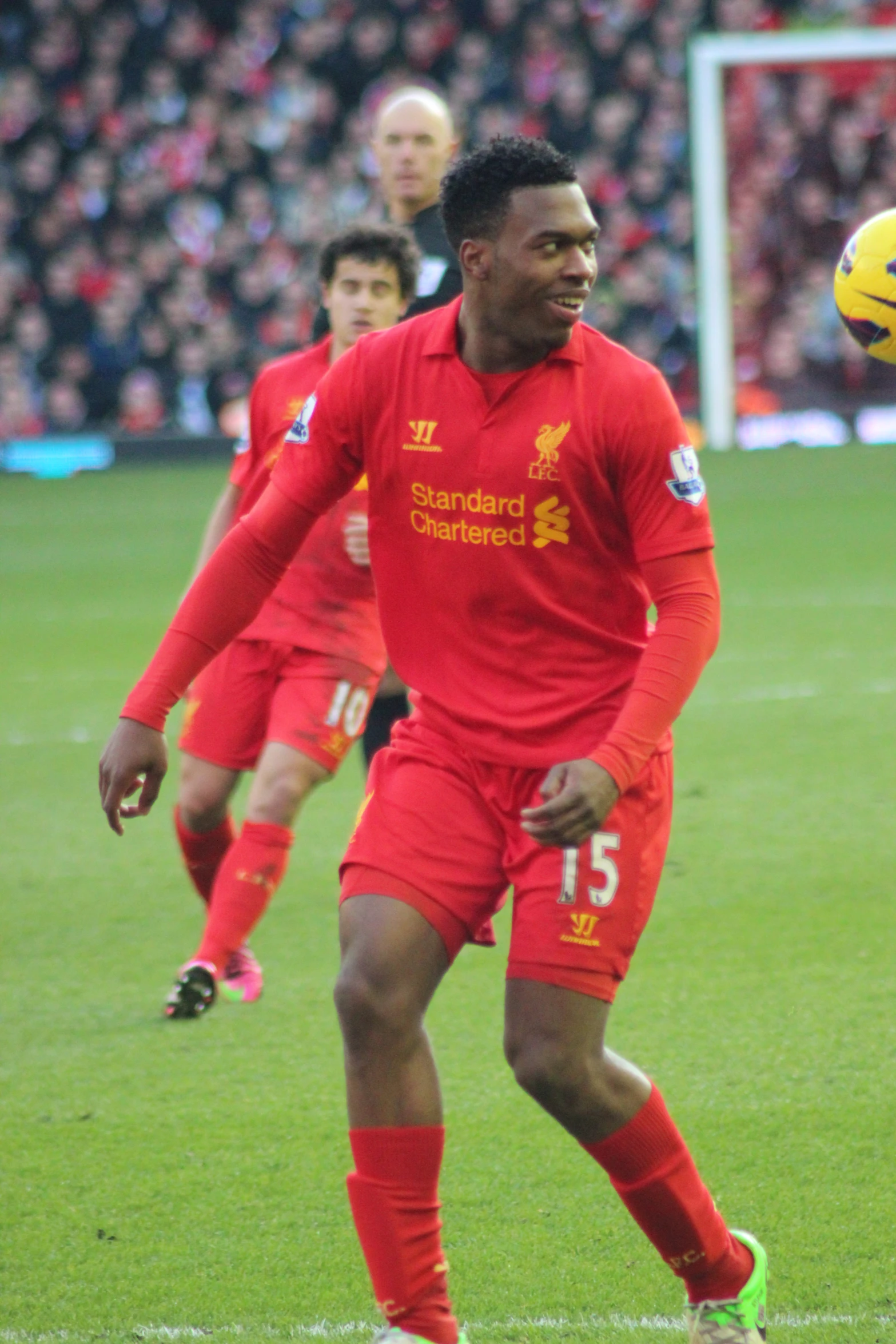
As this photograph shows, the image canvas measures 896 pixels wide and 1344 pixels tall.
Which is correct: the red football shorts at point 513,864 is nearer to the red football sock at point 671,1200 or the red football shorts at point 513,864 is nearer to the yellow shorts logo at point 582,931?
the yellow shorts logo at point 582,931

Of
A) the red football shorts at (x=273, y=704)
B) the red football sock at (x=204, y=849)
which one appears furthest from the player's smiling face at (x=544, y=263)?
the red football sock at (x=204, y=849)

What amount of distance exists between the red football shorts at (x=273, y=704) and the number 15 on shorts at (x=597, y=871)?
2.23 metres

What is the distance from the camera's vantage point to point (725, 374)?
792 inches

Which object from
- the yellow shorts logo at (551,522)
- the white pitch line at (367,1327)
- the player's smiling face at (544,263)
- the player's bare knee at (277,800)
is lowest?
the white pitch line at (367,1327)

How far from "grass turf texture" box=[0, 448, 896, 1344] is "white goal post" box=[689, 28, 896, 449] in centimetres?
1153

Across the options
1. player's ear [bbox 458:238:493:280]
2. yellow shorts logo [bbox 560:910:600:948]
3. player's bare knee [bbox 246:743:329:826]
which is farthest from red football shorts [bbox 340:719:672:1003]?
player's bare knee [bbox 246:743:329:826]

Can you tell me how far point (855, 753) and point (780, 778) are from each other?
50cm

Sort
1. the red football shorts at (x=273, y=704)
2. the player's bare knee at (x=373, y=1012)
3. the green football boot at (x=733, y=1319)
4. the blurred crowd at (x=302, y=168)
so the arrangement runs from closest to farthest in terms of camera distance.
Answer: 1. the player's bare knee at (x=373, y=1012)
2. the green football boot at (x=733, y=1319)
3. the red football shorts at (x=273, y=704)
4. the blurred crowd at (x=302, y=168)

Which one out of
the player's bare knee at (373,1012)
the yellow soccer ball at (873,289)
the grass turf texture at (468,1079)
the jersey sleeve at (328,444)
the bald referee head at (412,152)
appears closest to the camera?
the player's bare knee at (373,1012)

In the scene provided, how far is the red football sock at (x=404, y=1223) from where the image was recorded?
9.64ft

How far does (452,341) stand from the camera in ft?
10.8

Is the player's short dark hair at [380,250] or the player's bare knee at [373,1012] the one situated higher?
the player's short dark hair at [380,250]

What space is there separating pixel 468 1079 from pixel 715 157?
17.1 meters

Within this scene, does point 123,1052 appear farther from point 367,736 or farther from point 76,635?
point 76,635
